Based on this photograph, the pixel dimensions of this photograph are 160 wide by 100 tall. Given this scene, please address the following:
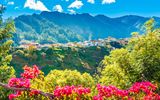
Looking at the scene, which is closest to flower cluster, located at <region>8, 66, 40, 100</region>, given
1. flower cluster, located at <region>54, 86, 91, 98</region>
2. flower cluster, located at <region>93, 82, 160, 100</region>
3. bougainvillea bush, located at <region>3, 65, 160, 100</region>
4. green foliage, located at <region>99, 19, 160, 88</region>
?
bougainvillea bush, located at <region>3, 65, 160, 100</region>

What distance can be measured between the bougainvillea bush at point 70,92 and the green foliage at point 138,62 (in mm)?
35239

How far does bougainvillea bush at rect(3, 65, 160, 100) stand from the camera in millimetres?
17656

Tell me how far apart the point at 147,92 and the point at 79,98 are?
5282 mm

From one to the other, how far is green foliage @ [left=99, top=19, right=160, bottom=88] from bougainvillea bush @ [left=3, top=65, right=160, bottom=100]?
35.2m

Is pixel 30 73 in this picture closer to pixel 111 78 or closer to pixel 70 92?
pixel 70 92

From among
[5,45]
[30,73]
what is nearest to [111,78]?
[5,45]

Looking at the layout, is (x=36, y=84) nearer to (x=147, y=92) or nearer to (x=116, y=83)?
(x=147, y=92)

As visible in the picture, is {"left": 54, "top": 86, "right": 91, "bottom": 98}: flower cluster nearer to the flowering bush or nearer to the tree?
the flowering bush

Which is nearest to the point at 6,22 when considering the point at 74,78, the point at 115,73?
the point at 74,78

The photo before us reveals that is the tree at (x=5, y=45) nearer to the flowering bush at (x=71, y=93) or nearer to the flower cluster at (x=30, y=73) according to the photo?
the flower cluster at (x=30, y=73)

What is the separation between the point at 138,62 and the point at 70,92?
4549 cm

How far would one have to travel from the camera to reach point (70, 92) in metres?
→ 17.7

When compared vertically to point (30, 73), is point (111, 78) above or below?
above

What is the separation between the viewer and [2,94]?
68.9 m
